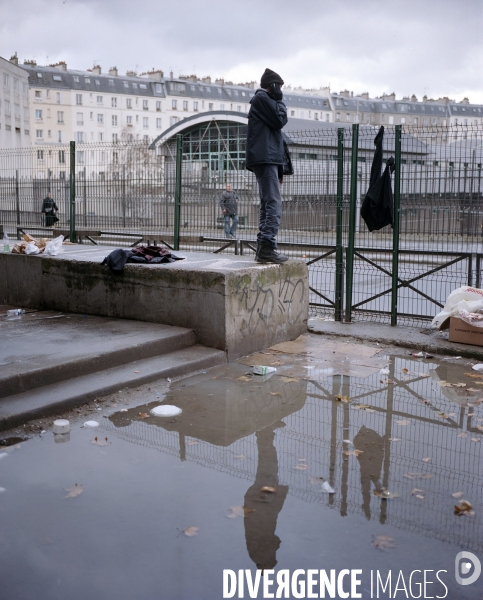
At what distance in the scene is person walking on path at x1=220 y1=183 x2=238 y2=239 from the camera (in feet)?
36.7

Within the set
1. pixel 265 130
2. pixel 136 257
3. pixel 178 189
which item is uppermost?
pixel 265 130

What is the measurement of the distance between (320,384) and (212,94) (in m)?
112

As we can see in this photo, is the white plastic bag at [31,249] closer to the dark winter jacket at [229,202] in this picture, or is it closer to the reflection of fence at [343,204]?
the reflection of fence at [343,204]

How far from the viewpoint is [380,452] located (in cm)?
434

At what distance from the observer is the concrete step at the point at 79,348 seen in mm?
5160

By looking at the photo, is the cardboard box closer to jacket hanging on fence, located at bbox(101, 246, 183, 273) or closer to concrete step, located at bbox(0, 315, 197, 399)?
concrete step, located at bbox(0, 315, 197, 399)

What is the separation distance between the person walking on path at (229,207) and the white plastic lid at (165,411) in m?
6.51

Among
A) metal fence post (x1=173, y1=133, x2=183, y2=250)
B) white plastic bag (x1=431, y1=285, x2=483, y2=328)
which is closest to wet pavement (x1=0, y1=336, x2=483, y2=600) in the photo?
white plastic bag (x1=431, y1=285, x2=483, y2=328)

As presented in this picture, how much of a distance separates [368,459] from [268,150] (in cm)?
404

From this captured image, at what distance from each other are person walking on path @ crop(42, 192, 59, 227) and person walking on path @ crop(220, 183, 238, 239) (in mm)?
6708

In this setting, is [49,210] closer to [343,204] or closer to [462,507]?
[343,204]

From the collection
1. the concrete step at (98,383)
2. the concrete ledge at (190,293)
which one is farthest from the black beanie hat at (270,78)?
the concrete step at (98,383)

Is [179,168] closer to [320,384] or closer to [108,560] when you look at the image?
[320,384]

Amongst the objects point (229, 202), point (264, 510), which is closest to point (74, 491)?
point (264, 510)
